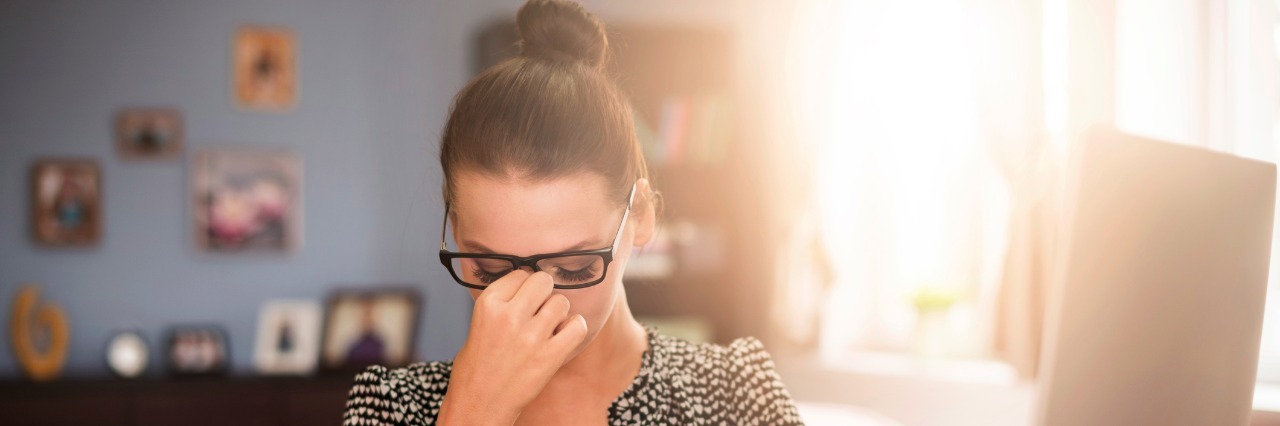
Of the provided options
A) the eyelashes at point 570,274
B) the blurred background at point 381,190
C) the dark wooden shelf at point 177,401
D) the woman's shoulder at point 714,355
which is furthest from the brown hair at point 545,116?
the dark wooden shelf at point 177,401

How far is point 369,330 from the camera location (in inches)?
127

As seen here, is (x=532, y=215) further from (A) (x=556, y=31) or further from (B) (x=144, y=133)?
(B) (x=144, y=133)

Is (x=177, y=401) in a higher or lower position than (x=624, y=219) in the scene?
lower

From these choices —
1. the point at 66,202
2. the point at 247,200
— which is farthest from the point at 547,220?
the point at 66,202

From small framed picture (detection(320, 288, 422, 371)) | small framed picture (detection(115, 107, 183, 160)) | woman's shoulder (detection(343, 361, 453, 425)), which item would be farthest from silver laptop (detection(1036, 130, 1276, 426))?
small framed picture (detection(115, 107, 183, 160))

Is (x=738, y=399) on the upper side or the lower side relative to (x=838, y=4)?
lower

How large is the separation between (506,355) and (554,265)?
0.41ft

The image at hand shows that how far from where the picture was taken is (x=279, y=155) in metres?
3.36

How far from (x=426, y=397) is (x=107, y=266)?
2695 millimetres

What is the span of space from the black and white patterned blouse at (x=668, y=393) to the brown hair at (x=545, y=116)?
0.25 metres

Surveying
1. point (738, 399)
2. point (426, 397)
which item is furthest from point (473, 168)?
point (738, 399)

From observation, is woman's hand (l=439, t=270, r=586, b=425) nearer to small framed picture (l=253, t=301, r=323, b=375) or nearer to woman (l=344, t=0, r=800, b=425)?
woman (l=344, t=0, r=800, b=425)

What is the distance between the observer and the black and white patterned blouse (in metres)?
1.11

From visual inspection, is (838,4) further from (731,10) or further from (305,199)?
(305,199)
